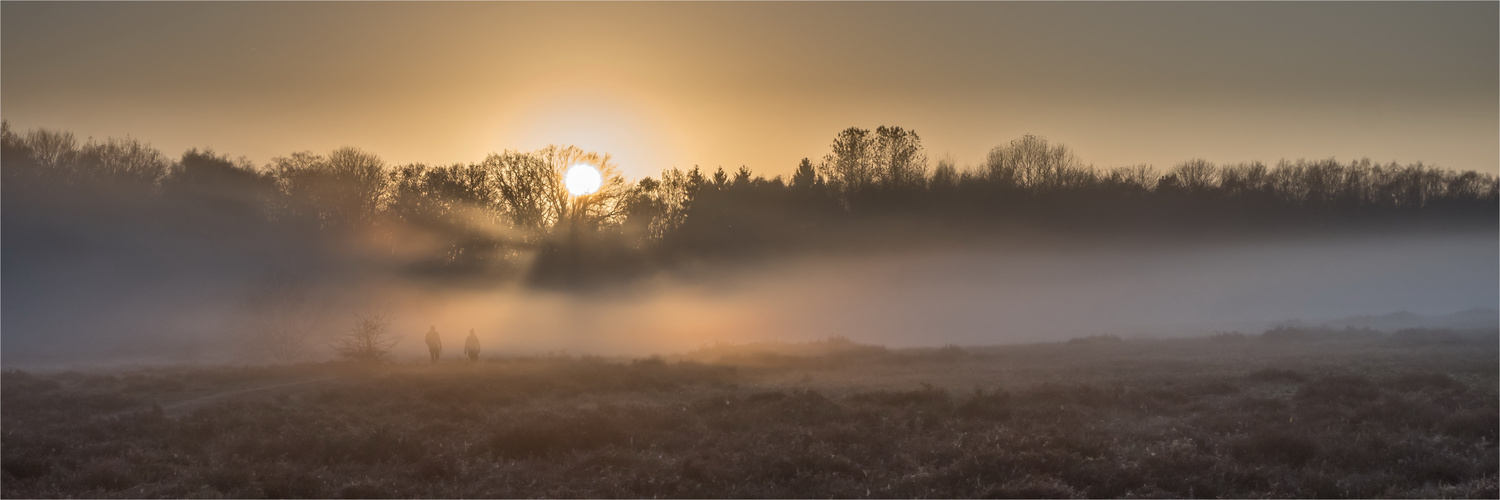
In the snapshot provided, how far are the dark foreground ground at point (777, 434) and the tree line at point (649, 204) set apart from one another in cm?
3750

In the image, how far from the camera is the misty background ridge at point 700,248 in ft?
211

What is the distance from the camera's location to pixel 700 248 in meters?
74.6

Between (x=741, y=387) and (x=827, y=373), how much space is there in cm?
696

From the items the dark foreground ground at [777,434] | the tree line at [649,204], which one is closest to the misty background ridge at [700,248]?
the tree line at [649,204]

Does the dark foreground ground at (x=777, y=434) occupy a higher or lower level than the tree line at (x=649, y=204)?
lower

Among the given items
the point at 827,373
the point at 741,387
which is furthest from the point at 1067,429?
the point at 827,373

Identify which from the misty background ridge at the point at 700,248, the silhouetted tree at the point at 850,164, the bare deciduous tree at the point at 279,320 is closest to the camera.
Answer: the bare deciduous tree at the point at 279,320

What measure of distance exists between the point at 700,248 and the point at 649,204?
17.5 feet

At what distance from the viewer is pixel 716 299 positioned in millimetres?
76750

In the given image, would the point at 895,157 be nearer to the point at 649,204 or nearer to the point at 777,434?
the point at 649,204

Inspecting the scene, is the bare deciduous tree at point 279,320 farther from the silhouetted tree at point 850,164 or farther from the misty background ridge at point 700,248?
the silhouetted tree at point 850,164

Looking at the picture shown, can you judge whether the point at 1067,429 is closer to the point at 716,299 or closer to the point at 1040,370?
the point at 1040,370

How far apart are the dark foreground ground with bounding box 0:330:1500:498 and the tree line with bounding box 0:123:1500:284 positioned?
123ft

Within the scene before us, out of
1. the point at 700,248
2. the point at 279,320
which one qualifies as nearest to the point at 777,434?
the point at 279,320
